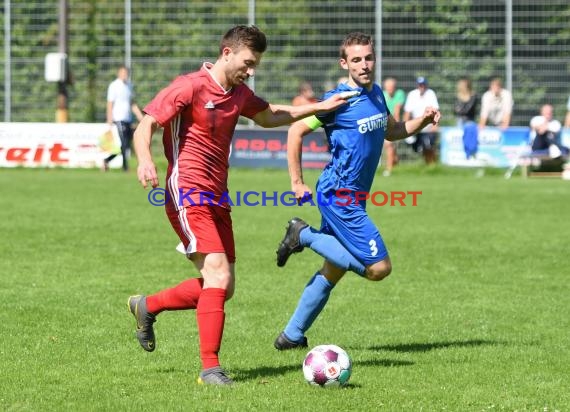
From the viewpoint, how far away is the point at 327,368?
6.25 metres

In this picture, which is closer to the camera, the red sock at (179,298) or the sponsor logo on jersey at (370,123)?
the red sock at (179,298)

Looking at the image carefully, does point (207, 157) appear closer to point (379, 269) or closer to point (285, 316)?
point (379, 269)

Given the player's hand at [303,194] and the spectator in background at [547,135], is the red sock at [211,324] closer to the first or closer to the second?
the player's hand at [303,194]

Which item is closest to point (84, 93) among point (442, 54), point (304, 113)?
point (442, 54)

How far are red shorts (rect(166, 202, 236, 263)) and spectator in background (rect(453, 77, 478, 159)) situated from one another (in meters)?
17.4

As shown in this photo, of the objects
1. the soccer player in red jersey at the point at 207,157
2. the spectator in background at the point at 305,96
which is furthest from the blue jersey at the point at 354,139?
the spectator in background at the point at 305,96

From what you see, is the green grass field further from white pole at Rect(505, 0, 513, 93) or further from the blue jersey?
white pole at Rect(505, 0, 513, 93)

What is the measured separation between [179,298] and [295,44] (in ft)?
64.9

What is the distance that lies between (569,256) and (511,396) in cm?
638

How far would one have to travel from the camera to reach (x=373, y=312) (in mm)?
9039

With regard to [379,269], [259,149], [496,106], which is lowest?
[379,269]

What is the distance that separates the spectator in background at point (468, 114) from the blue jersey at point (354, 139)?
16.3 metres

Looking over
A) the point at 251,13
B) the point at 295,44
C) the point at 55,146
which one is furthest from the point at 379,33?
the point at 55,146

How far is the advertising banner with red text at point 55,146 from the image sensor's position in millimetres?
23781
